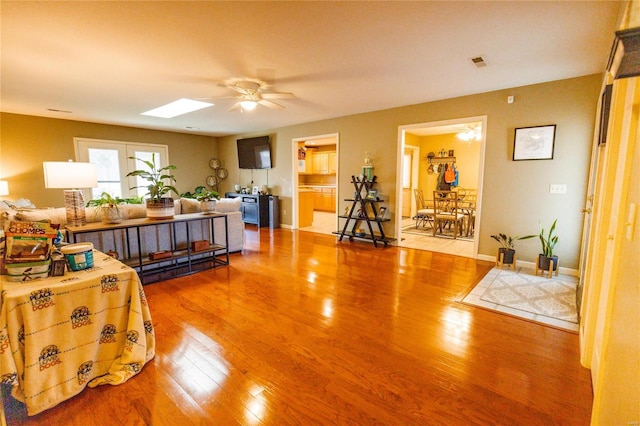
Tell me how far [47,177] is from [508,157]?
17.8ft

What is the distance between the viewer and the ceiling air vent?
9.31 feet

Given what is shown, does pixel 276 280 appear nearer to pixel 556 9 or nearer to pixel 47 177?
pixel 47 177

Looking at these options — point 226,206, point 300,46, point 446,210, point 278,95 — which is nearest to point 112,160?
point 226,206

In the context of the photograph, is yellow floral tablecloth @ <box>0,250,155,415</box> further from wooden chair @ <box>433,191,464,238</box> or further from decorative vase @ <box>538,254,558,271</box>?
wooden chair @ <box>433,191,464,238</box>

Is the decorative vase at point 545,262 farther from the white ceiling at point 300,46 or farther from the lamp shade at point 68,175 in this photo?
the lamp shade at point 68,175

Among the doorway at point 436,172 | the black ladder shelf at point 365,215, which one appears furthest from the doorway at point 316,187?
the doorway at point 436,172

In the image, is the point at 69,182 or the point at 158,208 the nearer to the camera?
the point at 69,182

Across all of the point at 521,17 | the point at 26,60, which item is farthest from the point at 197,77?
the point at 521,17

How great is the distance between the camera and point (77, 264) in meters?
1.70

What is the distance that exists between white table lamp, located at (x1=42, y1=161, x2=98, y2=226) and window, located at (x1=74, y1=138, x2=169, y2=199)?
12.8 feet

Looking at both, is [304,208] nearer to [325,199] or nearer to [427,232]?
[325,199]

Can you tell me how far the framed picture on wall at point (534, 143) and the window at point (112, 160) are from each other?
7.35 metres

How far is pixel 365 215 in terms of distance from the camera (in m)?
5.16

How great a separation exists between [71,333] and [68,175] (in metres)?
2.03
